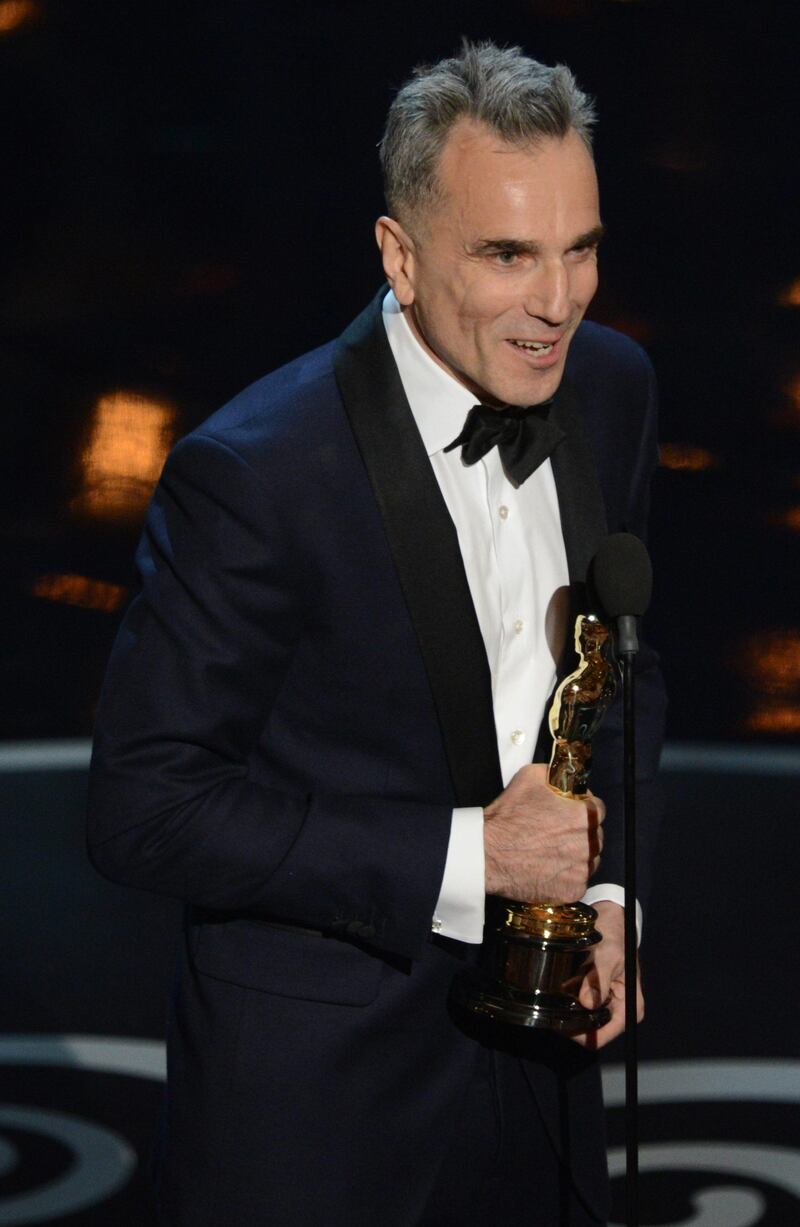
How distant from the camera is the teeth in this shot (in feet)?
5.74

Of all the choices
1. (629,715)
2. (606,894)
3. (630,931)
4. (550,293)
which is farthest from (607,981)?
(550,293)

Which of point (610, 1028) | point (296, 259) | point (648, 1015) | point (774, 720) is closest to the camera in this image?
point (610, 1028)

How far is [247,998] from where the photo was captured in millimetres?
1783

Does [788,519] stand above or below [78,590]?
above

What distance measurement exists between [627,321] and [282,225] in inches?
34.9

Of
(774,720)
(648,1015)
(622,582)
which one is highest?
(774,720)

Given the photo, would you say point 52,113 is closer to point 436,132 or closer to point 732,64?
point 732,64

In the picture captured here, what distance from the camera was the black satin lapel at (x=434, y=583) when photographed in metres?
1.75

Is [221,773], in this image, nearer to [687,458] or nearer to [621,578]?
[621,578]

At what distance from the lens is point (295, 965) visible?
1.79 m

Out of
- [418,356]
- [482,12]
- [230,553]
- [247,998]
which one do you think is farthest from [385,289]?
[482,12]

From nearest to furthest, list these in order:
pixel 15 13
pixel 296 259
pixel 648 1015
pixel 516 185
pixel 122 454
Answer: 1. pixel 516 185
2. pixel 648 1015
3. pixel 15 13
4. pixel 296 259
5. pixel 122 454

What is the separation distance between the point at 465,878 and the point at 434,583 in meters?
0.29

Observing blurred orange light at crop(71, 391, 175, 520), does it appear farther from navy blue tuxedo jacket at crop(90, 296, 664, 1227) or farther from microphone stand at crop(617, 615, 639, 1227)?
microphone stand at crop(617, 615, 639, 1227)
